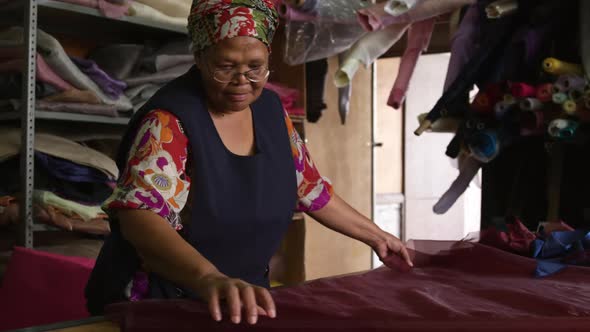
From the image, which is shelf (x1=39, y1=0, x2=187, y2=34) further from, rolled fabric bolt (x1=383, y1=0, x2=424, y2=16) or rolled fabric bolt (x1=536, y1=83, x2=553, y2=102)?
rolled fabric bolt (x1=536, y1=83, x2=553, y2=102)

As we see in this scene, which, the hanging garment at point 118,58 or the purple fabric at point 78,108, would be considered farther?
the hanging garment at point 118,58

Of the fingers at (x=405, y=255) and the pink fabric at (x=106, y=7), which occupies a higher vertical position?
the pink fabric at (x=106, y=7)

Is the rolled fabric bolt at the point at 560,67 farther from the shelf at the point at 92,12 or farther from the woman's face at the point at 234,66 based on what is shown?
the shelf at the point at 92,12

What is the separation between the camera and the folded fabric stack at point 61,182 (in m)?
2.21

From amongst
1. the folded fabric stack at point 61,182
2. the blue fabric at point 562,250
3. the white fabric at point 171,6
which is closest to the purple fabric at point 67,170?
the folded fabric stack at point 61,182

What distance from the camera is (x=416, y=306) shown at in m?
0.88

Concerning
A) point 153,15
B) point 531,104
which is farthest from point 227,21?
point 153,15

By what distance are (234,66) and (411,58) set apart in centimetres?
135

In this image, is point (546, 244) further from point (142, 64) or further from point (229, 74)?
point (142, 64)

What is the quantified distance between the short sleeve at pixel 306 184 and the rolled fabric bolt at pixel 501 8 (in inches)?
32.7

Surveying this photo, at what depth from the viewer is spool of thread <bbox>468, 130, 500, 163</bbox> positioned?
1968 millimetres

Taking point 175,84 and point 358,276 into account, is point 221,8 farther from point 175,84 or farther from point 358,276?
point 358,276

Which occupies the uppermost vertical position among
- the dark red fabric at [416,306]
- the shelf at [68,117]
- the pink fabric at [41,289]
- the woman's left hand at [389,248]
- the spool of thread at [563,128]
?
the shelf at [68,117]

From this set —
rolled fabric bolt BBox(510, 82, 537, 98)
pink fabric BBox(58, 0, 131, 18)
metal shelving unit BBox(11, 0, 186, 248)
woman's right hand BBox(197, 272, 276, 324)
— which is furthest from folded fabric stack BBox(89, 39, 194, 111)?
woman's right hand BBox(197, 272, 276, 324)
